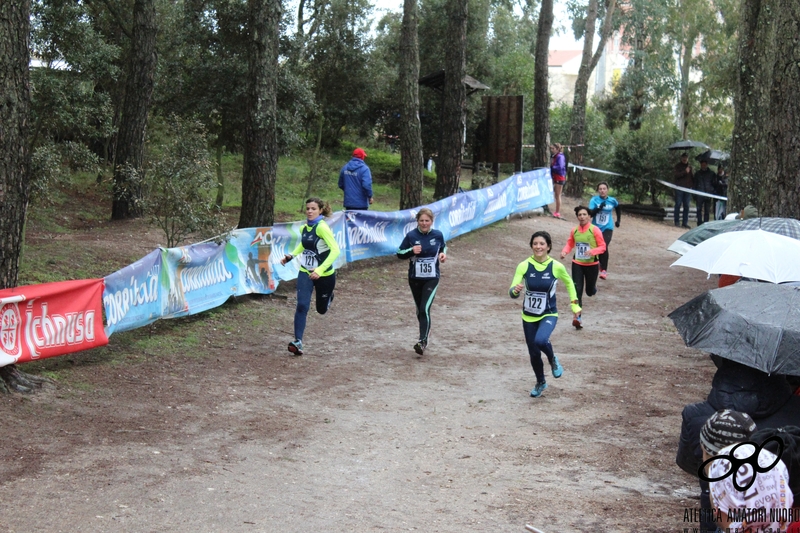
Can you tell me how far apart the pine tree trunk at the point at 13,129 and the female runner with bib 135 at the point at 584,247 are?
7.78 meters

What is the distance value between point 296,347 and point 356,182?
620 cm

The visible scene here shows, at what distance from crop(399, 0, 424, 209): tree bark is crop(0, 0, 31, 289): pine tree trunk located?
42.2ft

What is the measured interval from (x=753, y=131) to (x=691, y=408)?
1039 cm

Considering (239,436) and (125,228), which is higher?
(125,228)

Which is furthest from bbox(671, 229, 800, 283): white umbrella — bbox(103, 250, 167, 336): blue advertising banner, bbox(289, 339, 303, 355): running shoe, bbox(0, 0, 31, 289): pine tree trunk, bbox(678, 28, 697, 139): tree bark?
bbox(678, 28, 697, 139): tree bark

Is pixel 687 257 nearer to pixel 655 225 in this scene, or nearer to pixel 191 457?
pixel 191 457

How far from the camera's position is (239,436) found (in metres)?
7.88

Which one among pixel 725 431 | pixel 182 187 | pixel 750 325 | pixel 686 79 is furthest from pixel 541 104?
pixel 686 79

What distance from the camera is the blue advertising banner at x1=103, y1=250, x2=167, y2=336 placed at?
9.51 metres

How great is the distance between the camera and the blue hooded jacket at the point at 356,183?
16609mm

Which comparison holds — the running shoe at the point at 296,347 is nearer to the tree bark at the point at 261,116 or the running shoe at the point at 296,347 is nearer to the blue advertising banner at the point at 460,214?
the tree bark at the point at 261,116

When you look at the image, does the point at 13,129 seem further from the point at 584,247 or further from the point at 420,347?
the point at 584,247

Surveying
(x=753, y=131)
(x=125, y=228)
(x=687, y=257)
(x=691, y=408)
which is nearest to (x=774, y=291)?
(x=691, y=408)

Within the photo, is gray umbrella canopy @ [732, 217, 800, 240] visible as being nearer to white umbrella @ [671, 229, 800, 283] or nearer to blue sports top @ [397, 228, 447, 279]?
white umbrella @ [671, 229, 800, 283]
